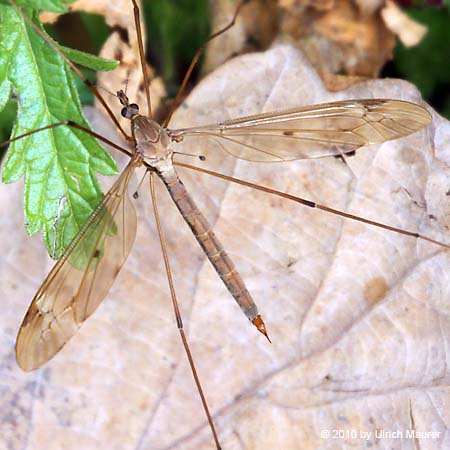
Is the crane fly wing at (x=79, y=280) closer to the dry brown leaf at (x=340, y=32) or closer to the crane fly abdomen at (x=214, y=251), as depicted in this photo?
the crane fly abdomen at (x=214, y=251)

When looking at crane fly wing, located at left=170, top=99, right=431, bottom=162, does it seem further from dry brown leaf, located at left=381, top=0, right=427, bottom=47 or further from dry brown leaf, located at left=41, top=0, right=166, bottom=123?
dry brown leaf, located at left=381, top=0, right=427, bottom=47

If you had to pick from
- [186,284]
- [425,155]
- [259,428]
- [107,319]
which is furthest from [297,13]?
[259,428]

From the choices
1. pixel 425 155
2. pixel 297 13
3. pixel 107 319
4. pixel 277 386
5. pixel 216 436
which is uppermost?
pixel 297 13

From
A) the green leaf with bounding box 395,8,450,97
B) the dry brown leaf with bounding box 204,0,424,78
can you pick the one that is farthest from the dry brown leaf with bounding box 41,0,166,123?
the green leaf with bounding box 395,8,450,97

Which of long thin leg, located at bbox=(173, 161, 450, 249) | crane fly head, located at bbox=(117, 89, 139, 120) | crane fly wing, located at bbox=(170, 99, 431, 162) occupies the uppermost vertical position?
crane fly head, located at bbox=(117, 89, 139, 120)

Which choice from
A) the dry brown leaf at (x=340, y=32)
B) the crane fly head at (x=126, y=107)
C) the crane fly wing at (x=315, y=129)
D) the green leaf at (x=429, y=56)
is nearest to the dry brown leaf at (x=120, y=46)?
the crane fly head at (x=126, y=107)

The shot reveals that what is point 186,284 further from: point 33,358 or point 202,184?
point 33,358
